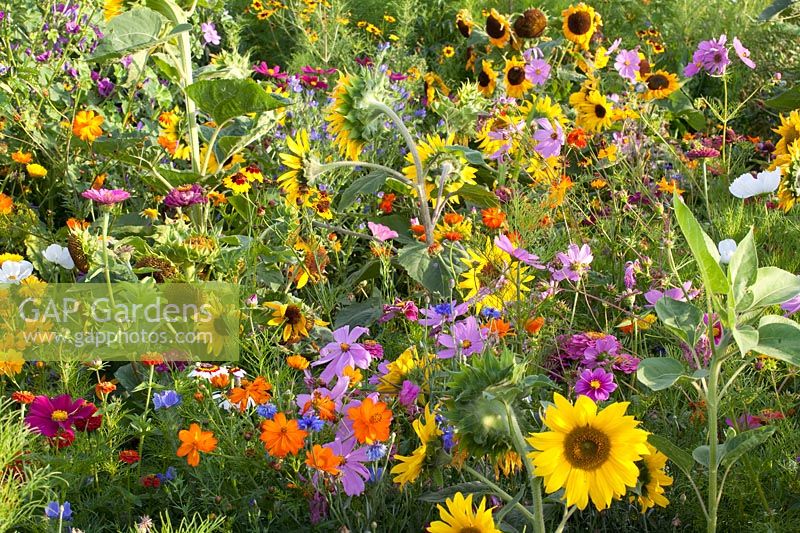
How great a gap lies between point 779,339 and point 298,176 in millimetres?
1322

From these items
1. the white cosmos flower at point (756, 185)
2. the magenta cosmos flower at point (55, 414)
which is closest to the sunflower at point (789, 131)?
the white cosmos flower at point (756, 185)

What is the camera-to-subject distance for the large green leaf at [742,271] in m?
1.33

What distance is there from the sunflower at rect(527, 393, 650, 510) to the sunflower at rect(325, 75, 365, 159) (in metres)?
1.20

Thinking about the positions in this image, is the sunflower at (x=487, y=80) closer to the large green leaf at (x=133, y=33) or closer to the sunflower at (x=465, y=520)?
the large green leaf at (x=133, y=33)

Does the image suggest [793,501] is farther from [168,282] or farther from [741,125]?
[741,125]

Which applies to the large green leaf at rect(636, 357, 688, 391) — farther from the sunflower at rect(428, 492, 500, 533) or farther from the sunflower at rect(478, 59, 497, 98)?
the sunflower at rect(478, 59, 497, 98)

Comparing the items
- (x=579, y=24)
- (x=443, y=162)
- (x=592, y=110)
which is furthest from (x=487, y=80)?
(x=443, y=162)

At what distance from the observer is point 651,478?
4.83 ft

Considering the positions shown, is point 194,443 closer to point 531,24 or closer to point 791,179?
point 791,179

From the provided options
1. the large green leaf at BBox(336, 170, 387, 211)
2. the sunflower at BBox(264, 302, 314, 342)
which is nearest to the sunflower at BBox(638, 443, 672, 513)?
the sunflower at BBox(264, 302, 314, 342)

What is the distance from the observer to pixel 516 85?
3.35 metres

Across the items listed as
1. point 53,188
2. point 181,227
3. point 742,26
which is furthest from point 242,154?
point 742,26

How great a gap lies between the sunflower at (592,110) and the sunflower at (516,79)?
0.29 m

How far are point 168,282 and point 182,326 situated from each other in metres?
0.12
